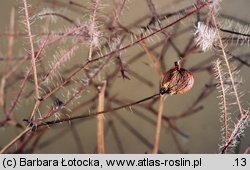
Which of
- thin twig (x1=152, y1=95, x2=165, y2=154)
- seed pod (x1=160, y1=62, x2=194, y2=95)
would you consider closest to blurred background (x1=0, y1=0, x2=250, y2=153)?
thin twig (x1=152, y1=95, x2=165, y2=154)

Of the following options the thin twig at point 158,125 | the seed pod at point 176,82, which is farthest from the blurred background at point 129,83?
the seed pod at point 176,82

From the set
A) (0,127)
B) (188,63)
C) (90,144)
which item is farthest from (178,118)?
(0,127)

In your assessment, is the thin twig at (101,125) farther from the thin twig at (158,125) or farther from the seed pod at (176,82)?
the seed pod at (176,82)

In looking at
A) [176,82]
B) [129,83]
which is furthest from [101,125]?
[176,82]

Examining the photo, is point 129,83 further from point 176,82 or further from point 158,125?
point 176,82

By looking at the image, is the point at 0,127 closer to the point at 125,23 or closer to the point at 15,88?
the point at 15,88

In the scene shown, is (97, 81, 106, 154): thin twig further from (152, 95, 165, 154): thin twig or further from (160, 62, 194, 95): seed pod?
(160, 62, 194, 95): seed pod
